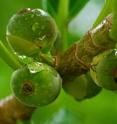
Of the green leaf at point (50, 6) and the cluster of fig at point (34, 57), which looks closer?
the cluster of fig at point (34, 57)

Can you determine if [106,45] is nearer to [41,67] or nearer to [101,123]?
[41,67]

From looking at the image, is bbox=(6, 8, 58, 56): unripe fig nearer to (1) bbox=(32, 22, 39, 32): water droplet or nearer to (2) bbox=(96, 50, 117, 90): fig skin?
(1) bbox=(32, 22, 39, 32): water droplet

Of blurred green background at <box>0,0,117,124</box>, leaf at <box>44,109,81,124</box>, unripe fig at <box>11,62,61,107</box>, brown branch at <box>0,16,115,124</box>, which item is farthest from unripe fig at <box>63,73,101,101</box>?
blurred green background at <box>0,0,117,124</box>

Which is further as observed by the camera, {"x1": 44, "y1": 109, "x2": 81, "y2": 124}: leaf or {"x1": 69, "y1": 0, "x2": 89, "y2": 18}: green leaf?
{"x1": 44, "y1": 109, "x2": 81, "y2": 124}: leaf

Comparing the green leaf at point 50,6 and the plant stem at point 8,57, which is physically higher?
the plant stem at point 8,57

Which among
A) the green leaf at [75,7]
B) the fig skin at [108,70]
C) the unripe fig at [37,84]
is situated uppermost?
the unripe fig at [37,84]

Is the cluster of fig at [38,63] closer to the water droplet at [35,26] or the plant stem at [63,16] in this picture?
the water droplet at [35,26]

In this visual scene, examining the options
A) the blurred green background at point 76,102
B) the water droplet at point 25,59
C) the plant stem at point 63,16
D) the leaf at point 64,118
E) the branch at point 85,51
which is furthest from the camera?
the blurred green background at point 76,102

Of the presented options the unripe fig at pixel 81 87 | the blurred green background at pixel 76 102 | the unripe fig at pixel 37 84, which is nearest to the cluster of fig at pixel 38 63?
the unripe fig at pixel 37 84
